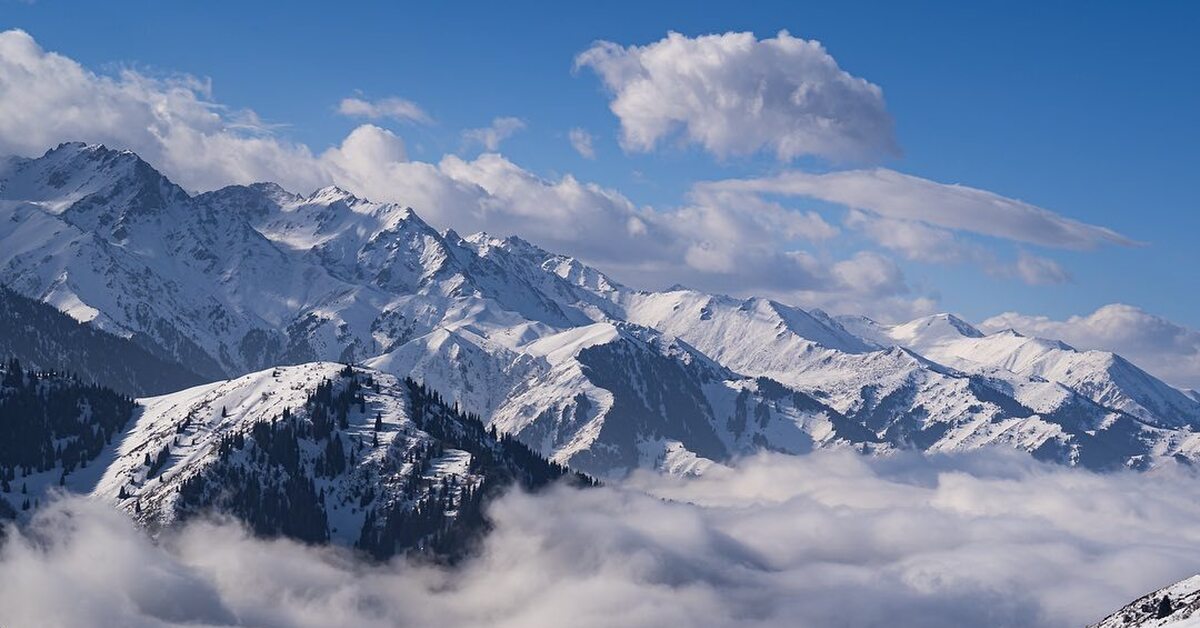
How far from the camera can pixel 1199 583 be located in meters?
198

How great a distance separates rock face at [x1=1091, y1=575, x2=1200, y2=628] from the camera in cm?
16538

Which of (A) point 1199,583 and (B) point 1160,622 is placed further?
(A) point 1199,583

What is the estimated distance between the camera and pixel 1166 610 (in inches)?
6988

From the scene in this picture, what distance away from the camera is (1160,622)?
6668 inches

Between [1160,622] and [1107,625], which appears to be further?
[1107,625]

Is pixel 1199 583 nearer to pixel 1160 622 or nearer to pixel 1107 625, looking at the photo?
pixel 1107 625

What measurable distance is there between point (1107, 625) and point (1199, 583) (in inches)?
639

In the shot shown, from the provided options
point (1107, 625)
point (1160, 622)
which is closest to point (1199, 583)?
point (1107, 625)

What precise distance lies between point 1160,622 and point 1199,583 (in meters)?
33.3

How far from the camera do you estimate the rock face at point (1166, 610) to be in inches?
6511

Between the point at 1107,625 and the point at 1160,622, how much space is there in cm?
2607
